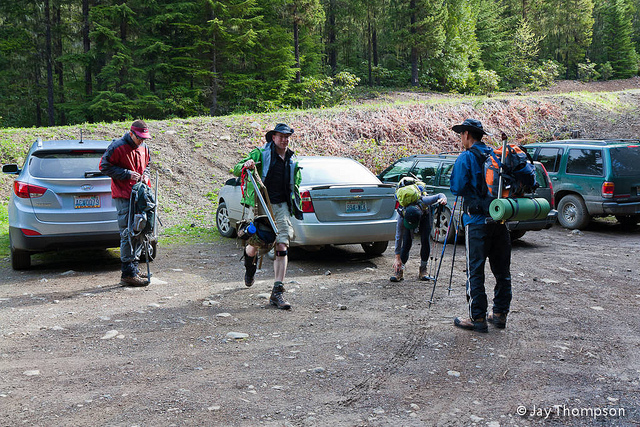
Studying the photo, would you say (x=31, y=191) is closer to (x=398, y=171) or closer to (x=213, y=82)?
(x=398, y=171)

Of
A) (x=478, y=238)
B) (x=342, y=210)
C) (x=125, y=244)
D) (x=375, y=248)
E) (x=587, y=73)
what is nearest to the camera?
(x=478, y=238)

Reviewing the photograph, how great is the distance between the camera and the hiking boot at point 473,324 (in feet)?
18.3

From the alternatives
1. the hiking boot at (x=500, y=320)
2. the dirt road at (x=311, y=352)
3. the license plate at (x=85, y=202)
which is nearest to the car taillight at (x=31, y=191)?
the license plate at (x=85, y=202)

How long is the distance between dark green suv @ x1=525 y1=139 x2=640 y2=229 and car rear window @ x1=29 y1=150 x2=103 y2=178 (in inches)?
409

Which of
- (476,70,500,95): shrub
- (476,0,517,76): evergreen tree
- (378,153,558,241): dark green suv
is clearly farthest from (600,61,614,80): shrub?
(378,153,558,241): dark green suv

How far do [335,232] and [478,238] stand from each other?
3.37 metres

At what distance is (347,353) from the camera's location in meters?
4.97

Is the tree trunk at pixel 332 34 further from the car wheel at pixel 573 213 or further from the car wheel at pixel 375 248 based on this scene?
the car wheel at pixel 375 248

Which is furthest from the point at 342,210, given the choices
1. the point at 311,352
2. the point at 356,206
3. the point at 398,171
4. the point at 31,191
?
the point at 31,191

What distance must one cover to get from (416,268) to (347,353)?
4.18 metres

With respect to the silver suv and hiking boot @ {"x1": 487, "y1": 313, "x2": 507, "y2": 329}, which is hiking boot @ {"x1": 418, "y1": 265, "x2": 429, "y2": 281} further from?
the silver suv

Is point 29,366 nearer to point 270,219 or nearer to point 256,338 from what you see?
point 256,338

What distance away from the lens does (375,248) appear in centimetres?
993

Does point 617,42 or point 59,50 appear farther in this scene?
point 617,42
